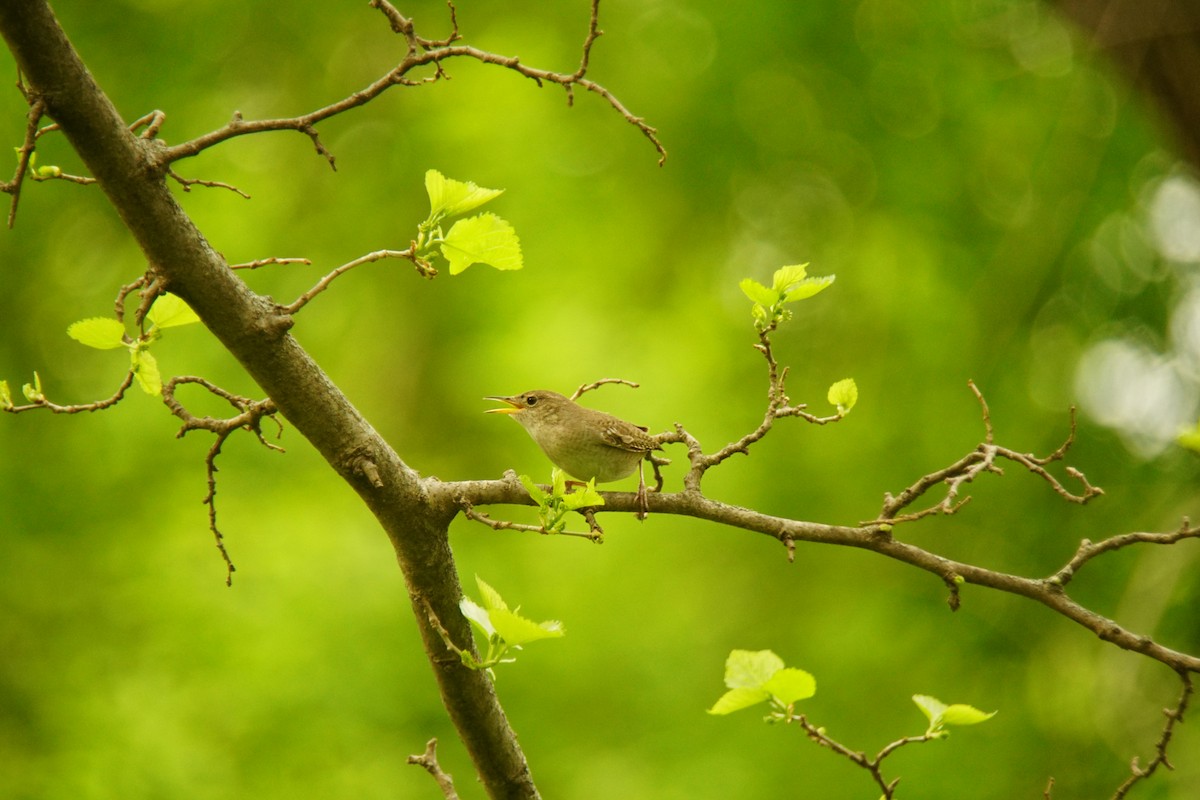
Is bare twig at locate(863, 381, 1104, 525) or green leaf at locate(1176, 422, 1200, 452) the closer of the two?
green leaf at locate(1176, 422, 1200, 452)

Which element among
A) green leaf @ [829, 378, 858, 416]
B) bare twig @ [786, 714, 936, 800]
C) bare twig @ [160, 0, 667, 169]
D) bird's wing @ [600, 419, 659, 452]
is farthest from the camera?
bird's wing @ [600, 419, 659, 452]

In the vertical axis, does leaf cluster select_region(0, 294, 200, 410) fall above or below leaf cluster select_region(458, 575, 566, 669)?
above

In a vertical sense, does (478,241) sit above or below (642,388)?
below

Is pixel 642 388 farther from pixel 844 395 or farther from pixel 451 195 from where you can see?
pixel 451 195

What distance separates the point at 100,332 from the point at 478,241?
26.8 inches

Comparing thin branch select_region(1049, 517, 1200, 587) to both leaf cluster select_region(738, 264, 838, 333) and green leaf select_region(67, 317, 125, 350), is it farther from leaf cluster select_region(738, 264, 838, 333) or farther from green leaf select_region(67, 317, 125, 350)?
green leaf select_region(67, 317, 125, 350)

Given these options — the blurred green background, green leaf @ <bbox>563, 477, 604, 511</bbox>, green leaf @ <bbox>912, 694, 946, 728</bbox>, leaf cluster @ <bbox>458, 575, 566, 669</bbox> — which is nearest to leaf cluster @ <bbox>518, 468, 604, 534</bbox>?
green leaf @ <bbox>563, 477, 604, 511</bbox>

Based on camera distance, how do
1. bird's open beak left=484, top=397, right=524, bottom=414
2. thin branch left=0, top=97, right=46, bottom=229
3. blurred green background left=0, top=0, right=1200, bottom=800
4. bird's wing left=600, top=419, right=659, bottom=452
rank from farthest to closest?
blurred green background left=0, top=0, right=1200, bottom=800 → bird's open beak left=484, top=397, right=524, bottom=414 → bird's wing left=600, top=419, right=659, bottom=452 → thin branch left=0, top=97, right=46, bottom=229

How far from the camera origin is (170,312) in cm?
193

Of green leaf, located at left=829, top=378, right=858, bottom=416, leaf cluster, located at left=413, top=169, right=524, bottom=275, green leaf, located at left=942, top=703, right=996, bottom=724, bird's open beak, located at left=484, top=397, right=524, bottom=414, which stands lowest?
green leaf, located at left=942, top=703, right=996, bottom=724

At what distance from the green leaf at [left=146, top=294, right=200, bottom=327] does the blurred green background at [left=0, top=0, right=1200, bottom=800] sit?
14.0 ft

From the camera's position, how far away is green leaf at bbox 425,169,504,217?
1.91 metres

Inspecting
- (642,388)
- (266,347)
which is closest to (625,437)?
(266,347)

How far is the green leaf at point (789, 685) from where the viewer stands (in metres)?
1.88
